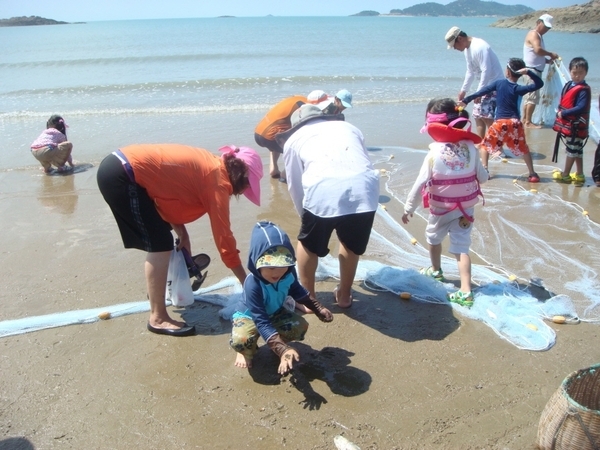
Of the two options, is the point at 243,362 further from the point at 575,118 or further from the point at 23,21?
the point at 23,21

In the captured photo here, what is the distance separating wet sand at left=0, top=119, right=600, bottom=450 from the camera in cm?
285

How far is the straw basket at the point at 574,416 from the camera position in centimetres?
242

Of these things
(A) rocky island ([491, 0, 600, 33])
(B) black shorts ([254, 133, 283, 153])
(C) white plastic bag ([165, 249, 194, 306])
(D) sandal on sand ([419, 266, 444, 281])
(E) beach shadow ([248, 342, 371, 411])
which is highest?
(A) rocky island ([491, 0, 600, 33])

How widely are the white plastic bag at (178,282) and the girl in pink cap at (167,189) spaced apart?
0.28m

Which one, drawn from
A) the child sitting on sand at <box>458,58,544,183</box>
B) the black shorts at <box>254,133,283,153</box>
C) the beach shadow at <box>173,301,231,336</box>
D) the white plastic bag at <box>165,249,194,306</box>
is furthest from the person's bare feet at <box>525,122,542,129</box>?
the white plastic bag at <box>165,249,194,306</box>

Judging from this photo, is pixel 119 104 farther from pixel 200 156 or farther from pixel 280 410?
pixel 280 410

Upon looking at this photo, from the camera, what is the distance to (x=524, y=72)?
267 inches

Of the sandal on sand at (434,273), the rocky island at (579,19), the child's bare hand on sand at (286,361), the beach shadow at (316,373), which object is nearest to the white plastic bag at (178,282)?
the beach shadow at (316,373)

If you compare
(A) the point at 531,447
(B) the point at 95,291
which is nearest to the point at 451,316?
(A) the point at 531,447

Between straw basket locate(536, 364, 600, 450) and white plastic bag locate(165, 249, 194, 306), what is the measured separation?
8.17ft

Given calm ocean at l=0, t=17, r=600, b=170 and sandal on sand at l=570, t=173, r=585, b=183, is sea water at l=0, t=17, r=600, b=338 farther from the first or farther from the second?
sandal on sand at l=570, t=173, r=585, b=183

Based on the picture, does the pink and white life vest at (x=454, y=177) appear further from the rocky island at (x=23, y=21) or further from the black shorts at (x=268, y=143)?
the rocky island at (x=23, y=21)

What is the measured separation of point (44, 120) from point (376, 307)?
11.2 m

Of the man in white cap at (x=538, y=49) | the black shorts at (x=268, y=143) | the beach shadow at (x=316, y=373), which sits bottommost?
the beach shadow at (x=316, y=373)
